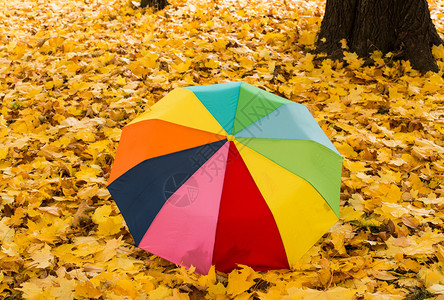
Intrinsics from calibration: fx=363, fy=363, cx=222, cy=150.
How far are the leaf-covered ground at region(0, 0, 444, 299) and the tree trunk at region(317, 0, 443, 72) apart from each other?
0.15 meters

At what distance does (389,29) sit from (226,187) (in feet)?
10.3

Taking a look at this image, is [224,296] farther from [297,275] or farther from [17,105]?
[17,105]

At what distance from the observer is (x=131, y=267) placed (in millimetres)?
1967

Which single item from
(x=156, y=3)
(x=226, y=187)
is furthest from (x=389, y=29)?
(x=156, y=3)

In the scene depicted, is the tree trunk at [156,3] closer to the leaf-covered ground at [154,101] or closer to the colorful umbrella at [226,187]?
the leaf-covered ground at [154,101]

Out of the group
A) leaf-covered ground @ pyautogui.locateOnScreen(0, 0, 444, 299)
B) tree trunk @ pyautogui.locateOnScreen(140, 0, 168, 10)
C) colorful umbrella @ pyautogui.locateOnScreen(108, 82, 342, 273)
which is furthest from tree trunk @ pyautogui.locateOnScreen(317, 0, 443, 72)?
tree trunk @ pyautogui.locateOnScreen(140, 0, 168, 10)

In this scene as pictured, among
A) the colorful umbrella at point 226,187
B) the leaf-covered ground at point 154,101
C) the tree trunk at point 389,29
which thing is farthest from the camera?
the tree trunk at point 389,29

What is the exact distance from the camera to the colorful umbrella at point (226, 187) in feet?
5.67

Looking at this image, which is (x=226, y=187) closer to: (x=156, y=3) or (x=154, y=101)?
(x=154, y=101)

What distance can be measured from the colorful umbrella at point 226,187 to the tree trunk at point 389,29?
2435 mm

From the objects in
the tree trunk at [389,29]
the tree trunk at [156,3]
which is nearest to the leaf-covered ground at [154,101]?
the tree trunk at [389,29]

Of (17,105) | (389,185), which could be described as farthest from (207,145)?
(17,105)

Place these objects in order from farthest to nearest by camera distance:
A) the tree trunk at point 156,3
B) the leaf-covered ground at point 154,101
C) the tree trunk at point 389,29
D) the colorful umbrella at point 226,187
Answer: the tree trunk at point 156,3 < the tree trunk at point 389,29 < the leaf-covered ground at point 154,101 < the colorful umbrella at point 226,187

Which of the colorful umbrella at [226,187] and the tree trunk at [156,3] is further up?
the tree trunk at [156,3]
